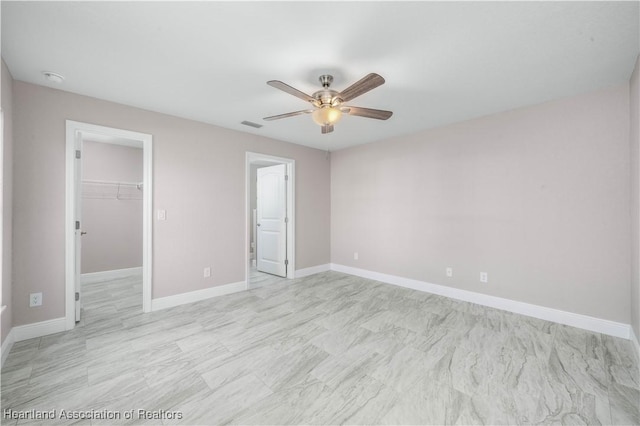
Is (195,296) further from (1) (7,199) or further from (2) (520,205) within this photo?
(2) (520,205)

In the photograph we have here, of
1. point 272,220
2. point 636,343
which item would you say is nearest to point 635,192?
point 636,343

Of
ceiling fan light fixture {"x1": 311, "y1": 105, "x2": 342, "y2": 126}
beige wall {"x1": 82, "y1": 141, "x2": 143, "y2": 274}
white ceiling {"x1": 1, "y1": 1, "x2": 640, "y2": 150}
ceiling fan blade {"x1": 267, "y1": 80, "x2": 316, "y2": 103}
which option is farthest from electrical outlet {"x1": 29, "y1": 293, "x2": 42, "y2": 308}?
ceiling fan light fixture {"x1": 311, "y1": 105, "x2": 342, "y2": 126}

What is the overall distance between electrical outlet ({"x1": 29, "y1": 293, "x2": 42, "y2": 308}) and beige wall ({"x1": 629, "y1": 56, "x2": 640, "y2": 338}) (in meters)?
5.39

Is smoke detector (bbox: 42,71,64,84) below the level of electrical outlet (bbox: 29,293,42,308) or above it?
above

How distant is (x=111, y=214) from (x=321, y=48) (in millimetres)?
5036

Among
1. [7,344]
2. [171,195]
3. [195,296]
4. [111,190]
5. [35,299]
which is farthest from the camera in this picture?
[111,190]

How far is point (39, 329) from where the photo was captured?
261cm

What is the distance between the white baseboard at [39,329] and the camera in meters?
2.51

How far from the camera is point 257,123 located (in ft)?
12.3

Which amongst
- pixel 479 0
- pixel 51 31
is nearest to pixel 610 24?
pixel 479 0

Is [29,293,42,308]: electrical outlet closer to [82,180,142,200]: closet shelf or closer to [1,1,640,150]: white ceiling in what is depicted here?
[1,1,640,150]: white ceiling

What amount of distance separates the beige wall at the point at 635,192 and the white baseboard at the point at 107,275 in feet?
22.5

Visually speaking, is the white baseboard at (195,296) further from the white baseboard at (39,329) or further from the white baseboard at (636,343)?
the white baseboard at (636,343)

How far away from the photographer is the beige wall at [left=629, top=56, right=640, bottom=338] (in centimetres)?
221
